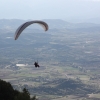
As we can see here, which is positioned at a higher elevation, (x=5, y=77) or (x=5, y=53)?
(x=5, y=53)

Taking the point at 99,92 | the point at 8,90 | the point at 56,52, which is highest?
the point at 56,52

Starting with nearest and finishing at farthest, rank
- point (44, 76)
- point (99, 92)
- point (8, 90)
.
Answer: point (8, 90) < point (99, 92) < point (44, 76)

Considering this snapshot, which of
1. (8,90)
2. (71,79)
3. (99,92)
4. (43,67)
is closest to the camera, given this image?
(8,90)

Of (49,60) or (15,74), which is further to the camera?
(49,60)

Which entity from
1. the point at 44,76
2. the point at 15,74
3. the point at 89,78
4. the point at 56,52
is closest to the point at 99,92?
the point at 89,78

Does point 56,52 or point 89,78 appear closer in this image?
point 89,78

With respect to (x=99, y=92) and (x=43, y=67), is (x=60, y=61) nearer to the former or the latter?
(x=43, y=67)

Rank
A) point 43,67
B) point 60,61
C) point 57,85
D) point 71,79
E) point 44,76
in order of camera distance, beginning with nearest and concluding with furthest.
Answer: point 57,85
point 71,79
point 44,76
point 43,67
point 60,61

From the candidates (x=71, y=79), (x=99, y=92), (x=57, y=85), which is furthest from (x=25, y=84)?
(x=99, y=92)

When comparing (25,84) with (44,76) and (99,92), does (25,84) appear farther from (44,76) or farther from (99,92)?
(99,92)
